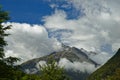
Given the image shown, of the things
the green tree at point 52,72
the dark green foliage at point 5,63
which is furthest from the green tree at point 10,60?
the green tree at point 52,72

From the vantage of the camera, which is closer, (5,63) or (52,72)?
(5,63)

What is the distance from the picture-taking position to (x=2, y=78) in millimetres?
25516

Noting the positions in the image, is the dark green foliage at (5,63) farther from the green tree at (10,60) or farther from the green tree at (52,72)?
the green tree at (52,72)

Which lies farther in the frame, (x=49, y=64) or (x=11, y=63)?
(x=49, y=64)

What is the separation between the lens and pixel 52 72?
46375 mm

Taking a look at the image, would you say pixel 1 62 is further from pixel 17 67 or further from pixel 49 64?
pixel 49 64

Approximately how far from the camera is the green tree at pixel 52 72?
45938mm

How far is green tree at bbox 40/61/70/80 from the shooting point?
45.9 meters

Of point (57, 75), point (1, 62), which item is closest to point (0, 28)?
point (1, 62)

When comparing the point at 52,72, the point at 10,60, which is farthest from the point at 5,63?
the point at 52,72

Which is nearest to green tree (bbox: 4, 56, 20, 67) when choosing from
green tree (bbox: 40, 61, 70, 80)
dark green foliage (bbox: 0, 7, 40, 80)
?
dark green foliage (bbox: 0, 7, 40, 80)

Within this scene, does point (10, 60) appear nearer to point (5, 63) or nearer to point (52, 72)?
point (5, 63)

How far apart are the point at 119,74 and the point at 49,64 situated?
136ft

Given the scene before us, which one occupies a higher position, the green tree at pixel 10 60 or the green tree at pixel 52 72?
the green tree at pixel 52 72
